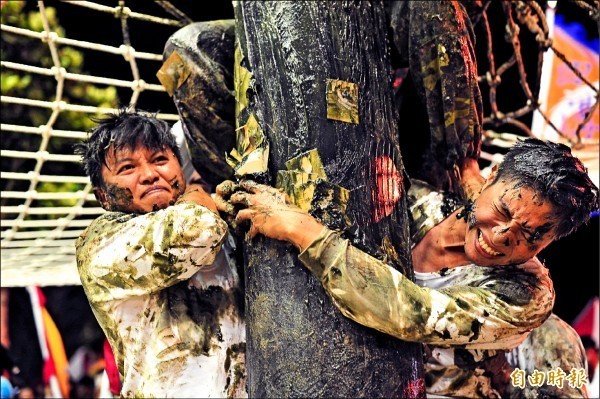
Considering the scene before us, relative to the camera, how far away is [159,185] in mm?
1887

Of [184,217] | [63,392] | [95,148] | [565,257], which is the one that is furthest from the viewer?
[63,392]

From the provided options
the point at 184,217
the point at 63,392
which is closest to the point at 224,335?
the point at 184,217

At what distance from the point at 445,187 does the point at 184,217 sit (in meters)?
0.85

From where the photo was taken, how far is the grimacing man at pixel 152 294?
1.74m

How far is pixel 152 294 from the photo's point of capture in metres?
1.82

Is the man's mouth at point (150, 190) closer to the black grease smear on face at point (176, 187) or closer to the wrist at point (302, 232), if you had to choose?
the black grease smear on face at point (176, 187)

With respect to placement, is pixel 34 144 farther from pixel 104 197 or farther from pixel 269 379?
pixel 269 379

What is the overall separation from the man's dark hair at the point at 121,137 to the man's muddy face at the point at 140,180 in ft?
0.05

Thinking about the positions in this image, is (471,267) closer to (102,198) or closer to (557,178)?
(557,178)

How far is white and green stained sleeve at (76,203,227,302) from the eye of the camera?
62.9 inches

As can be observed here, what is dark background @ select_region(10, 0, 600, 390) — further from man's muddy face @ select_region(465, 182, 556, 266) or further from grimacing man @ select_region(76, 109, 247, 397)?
man's muddy face @ select_region(465, 182, 556, 266)

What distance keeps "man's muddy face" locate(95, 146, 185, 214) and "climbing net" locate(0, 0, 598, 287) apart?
0.66m

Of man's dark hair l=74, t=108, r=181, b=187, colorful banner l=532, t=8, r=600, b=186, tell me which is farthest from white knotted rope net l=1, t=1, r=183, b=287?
colorful banner l=532, t=8, r=600, b=186

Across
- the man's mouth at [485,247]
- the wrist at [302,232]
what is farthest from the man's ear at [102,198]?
the man's mouth at [485,247]
